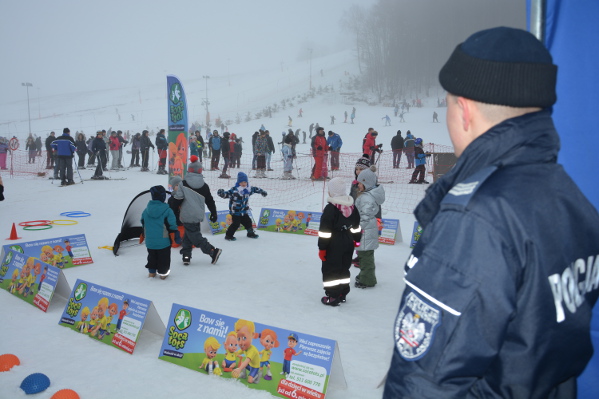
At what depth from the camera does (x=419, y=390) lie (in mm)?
1204

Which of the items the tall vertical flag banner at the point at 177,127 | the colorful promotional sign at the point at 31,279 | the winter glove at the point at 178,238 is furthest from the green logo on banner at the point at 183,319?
the tall vertical flag banner at the point at 177,127

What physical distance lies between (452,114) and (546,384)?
0.88 m

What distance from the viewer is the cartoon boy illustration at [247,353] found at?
3.95 meters

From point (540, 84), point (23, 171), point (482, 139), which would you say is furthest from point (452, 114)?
point (23, 171)

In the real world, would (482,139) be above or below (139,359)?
above

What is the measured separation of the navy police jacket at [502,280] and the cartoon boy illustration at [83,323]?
15.4 feet

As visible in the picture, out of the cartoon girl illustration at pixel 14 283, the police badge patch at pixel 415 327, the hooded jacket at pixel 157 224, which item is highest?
the police badge patch at pixel 415 327

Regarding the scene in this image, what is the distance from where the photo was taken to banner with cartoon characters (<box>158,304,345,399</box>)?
372 cm

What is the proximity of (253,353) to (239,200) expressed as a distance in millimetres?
5800

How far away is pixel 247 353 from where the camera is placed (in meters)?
4.02

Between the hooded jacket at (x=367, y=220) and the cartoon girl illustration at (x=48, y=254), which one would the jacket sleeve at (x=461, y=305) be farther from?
the cartoon girl illustration at (x=48, y=254)

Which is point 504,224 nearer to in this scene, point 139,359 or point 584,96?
point 584,96

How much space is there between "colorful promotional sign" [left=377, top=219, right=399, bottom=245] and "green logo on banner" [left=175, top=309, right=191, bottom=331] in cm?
587

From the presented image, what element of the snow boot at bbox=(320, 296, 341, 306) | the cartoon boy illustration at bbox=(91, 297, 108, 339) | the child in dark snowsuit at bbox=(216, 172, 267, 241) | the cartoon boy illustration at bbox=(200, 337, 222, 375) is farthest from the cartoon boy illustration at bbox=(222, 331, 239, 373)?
the child in dark snowsuit at bbox=(216, 172, 267, 241)
